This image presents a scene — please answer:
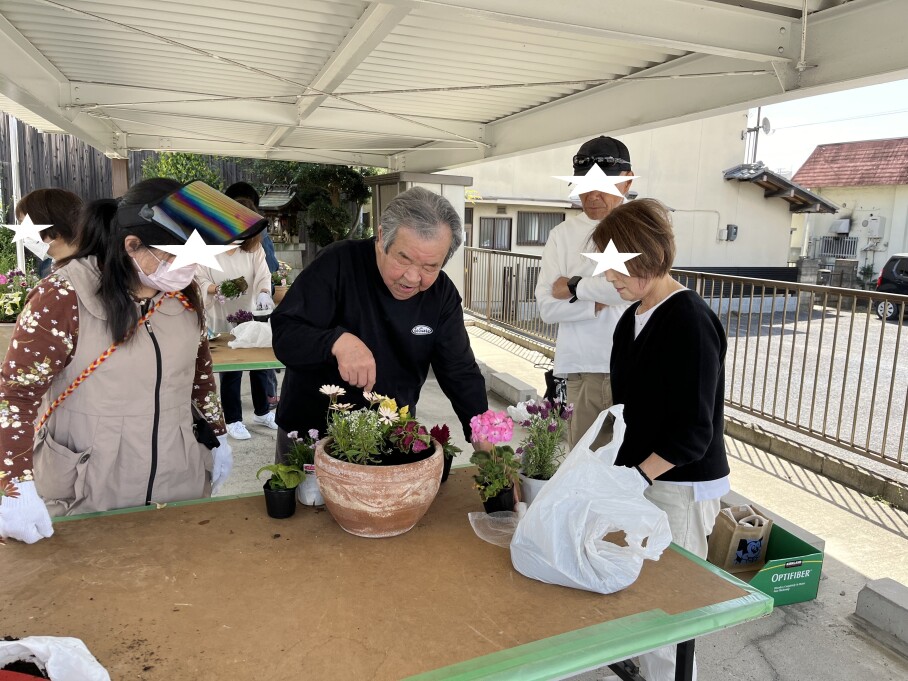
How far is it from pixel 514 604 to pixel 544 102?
4913mm

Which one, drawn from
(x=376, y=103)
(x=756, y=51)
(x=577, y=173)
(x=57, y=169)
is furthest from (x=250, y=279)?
(x=57, y=169)

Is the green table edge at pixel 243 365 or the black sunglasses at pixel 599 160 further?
the green table edge at pixel 243 365

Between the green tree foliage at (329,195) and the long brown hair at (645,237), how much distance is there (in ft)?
38.1

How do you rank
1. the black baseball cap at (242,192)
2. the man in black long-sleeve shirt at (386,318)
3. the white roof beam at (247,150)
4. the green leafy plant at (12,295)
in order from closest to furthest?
the man in black long-sleeve shirt at (386,318) → the green leafy plant at (12,295) → the black baseball cap at (242,192) → the white roof beam at (247,150)

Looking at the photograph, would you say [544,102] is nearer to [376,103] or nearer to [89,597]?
[376,103]

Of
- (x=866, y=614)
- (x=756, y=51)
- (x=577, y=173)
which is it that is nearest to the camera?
(x=866, y=614)

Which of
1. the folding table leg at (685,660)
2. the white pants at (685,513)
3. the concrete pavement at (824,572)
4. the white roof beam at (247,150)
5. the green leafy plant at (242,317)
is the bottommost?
the concrete pavement at (824,572)

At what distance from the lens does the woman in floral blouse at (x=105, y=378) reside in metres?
1.54

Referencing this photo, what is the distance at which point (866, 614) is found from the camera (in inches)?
107

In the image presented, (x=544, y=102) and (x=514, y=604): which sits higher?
(x=544, y=102)

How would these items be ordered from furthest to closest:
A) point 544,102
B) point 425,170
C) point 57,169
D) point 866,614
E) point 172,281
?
point 57,169 < point 425,170 < point 544,102 < point 866,614 < point 172,281

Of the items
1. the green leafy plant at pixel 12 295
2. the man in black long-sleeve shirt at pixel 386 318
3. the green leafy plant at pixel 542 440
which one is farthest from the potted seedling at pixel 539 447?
the green leafy plant at pixel 12 295

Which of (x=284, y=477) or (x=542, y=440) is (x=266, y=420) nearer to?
(x=284, y=477)

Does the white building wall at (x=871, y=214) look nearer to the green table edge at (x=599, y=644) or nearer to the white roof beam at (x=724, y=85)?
the white roof beam at (x=724, y=85)
